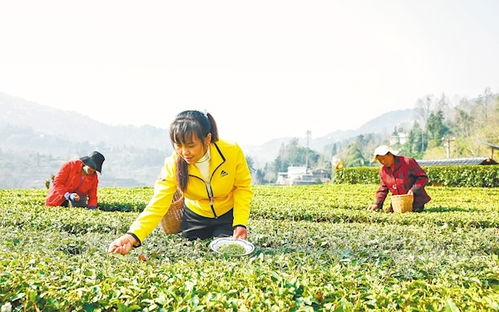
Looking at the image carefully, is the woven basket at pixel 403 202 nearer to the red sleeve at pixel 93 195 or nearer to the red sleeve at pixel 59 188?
the red sleeve at pixel 93 195

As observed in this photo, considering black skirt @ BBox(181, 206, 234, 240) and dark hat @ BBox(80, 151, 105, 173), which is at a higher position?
dark hat @ BBox(80, 151, 105, 173)

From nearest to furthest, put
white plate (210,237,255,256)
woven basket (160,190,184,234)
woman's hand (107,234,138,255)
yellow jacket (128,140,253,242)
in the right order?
woman's hand (107,234,138,255) → white plate (210,237,255,256) → yellow jacket (128,140,253,242) → woven basket (160,190,184,234)

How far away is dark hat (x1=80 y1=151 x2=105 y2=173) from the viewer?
6668 mm

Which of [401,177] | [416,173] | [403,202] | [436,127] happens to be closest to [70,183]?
[403,202]

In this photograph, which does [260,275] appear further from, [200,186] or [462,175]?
[462,175]

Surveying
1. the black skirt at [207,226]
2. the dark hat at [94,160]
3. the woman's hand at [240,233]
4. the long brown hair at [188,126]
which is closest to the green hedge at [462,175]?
the dark hat at [94,160]

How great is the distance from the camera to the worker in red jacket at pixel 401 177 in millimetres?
6695

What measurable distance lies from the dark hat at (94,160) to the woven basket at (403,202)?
4424 millimetres

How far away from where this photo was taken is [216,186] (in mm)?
3502

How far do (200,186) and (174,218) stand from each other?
575mm

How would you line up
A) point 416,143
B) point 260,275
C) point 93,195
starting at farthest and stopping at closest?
point 416,143
point 93,195
point 260,275

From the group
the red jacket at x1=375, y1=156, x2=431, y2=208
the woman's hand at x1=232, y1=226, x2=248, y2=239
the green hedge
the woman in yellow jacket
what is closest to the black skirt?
the woman in yellow jacket

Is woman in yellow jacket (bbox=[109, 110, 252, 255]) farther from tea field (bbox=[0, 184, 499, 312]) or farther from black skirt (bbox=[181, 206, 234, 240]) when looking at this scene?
tea field (bbox=[0, 184, 499, 312])

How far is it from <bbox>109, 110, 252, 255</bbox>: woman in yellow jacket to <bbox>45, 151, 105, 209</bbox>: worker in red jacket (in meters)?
3.32
